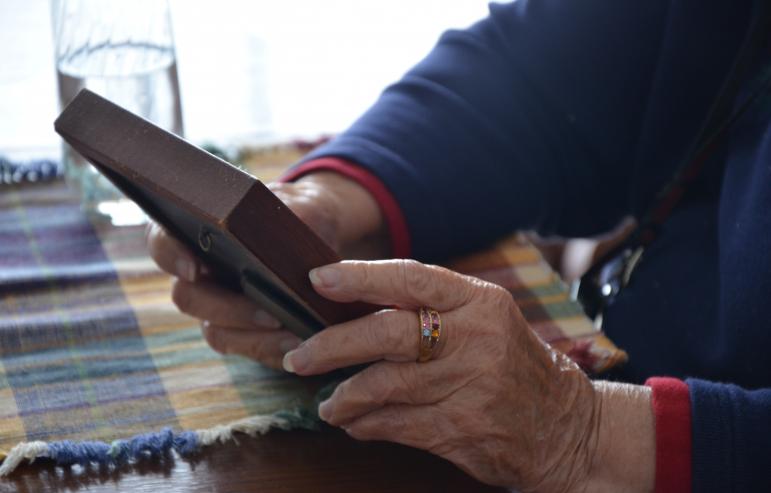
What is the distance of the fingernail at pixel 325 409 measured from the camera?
75 cm

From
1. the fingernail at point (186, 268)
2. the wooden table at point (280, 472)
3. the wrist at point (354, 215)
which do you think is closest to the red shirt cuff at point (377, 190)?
the wrist at point (354, 215)

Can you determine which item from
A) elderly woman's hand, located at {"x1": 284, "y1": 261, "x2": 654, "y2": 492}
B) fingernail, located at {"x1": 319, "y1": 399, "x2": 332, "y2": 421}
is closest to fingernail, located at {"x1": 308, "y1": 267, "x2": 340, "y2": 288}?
elderly woman's hand, located at {"x1": 284, "y1": 261, "x2": 654, "y2": 492}

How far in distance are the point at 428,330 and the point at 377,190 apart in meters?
0.32

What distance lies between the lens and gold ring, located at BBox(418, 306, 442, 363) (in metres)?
0.71

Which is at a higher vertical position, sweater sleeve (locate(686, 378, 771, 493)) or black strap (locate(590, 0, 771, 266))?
black strap (locate(590, 0, 771, 266))

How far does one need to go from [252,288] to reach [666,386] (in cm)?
30

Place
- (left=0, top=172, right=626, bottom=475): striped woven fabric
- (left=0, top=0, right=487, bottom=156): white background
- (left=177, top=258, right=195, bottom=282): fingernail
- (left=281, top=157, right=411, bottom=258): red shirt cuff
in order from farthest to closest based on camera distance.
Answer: (left=0, top=0, right=487, bottom=156): white background
(left=281, top=157, right=411, bottom=258): red shirt cuff
(left=177, top=258, right=195, bottom=282): fingernail
(left=0, top=172, right=626, bottom=475): striped woven fabric

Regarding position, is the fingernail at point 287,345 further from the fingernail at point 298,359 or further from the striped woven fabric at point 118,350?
the fingernail at point 298,359

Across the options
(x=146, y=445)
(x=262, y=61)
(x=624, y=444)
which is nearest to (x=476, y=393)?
(x=624, y=444)

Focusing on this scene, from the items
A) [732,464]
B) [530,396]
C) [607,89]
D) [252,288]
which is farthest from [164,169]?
[607,89]

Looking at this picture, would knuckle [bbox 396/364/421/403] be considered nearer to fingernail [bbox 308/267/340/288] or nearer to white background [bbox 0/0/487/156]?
fingernail [bbox 308/267/340/288]

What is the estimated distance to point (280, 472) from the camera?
756 millimetres

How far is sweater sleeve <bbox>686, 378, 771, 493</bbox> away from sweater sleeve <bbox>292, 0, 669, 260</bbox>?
348 mm

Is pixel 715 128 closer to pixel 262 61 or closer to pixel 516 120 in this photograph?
pixel 516 120
